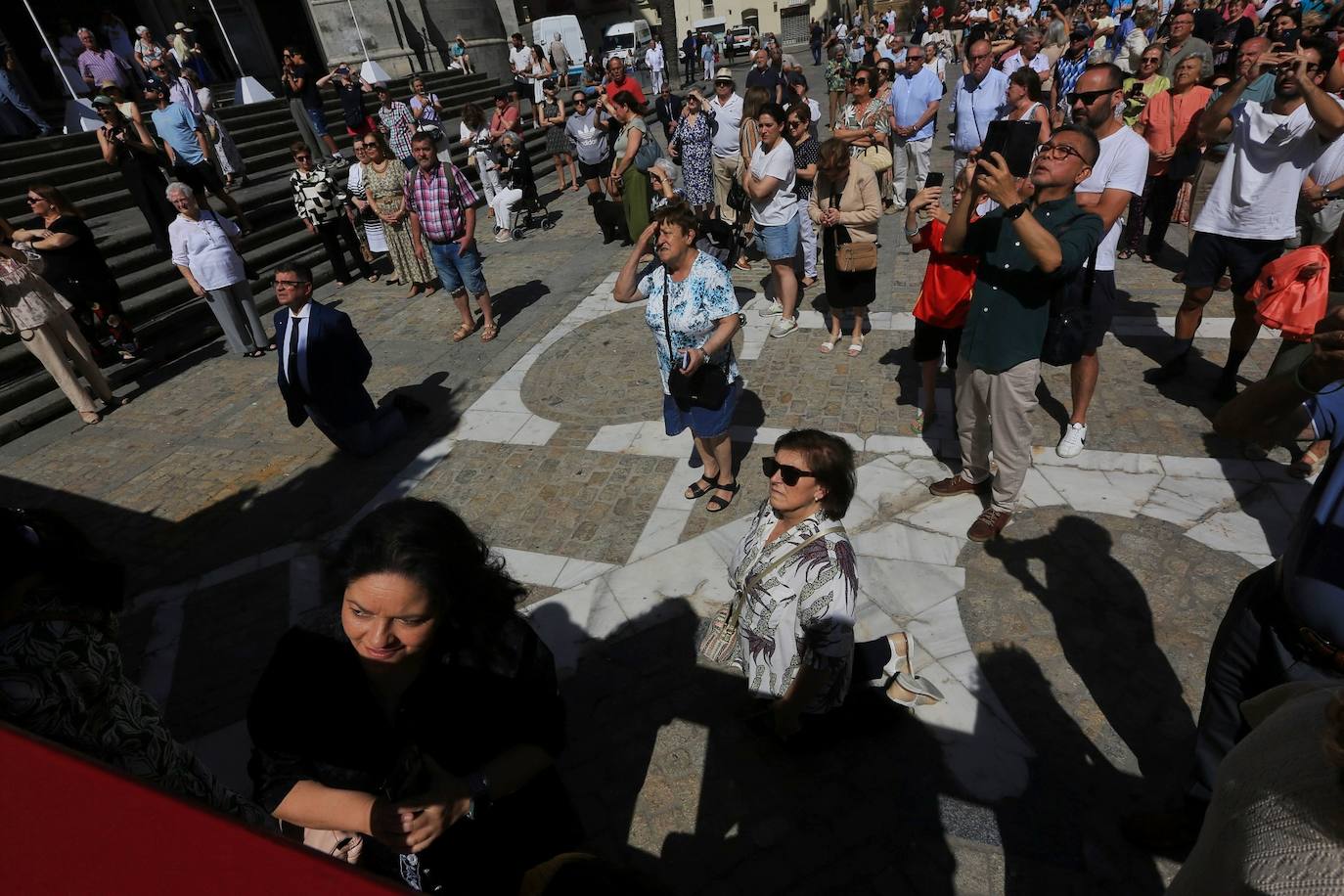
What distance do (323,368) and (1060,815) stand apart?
19.0ft

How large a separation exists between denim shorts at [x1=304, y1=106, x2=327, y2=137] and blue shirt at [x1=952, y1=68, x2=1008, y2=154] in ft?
41.7

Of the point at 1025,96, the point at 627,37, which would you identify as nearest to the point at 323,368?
the point at 1025,96

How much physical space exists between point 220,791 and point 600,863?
1.91m

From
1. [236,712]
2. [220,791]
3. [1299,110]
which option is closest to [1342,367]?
[220,791]

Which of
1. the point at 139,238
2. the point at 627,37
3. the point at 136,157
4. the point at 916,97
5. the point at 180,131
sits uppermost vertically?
the point at 627,37

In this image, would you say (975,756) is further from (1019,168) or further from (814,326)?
Answer: (814,326)

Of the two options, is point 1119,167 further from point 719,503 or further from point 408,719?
point 408,719

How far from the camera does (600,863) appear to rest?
4.02 feet

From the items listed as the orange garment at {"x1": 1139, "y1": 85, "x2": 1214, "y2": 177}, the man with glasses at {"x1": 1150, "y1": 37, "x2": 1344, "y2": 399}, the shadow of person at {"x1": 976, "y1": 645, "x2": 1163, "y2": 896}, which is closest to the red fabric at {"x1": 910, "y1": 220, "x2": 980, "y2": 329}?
the man with glasses at {"x1": 1150, "y1": 37, "x2": 1344, "y2": 399}

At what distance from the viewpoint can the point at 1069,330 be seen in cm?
419

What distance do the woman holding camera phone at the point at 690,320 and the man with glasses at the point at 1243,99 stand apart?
13.7 feet

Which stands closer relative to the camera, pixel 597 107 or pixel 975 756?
pixel 975 756

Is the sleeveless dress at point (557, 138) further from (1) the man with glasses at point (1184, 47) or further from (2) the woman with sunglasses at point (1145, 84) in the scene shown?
(1) the man with glasses at point (1184, 47)

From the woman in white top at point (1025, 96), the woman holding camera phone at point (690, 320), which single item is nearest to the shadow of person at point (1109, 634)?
the woman holding camera phone at point (690, 320)
